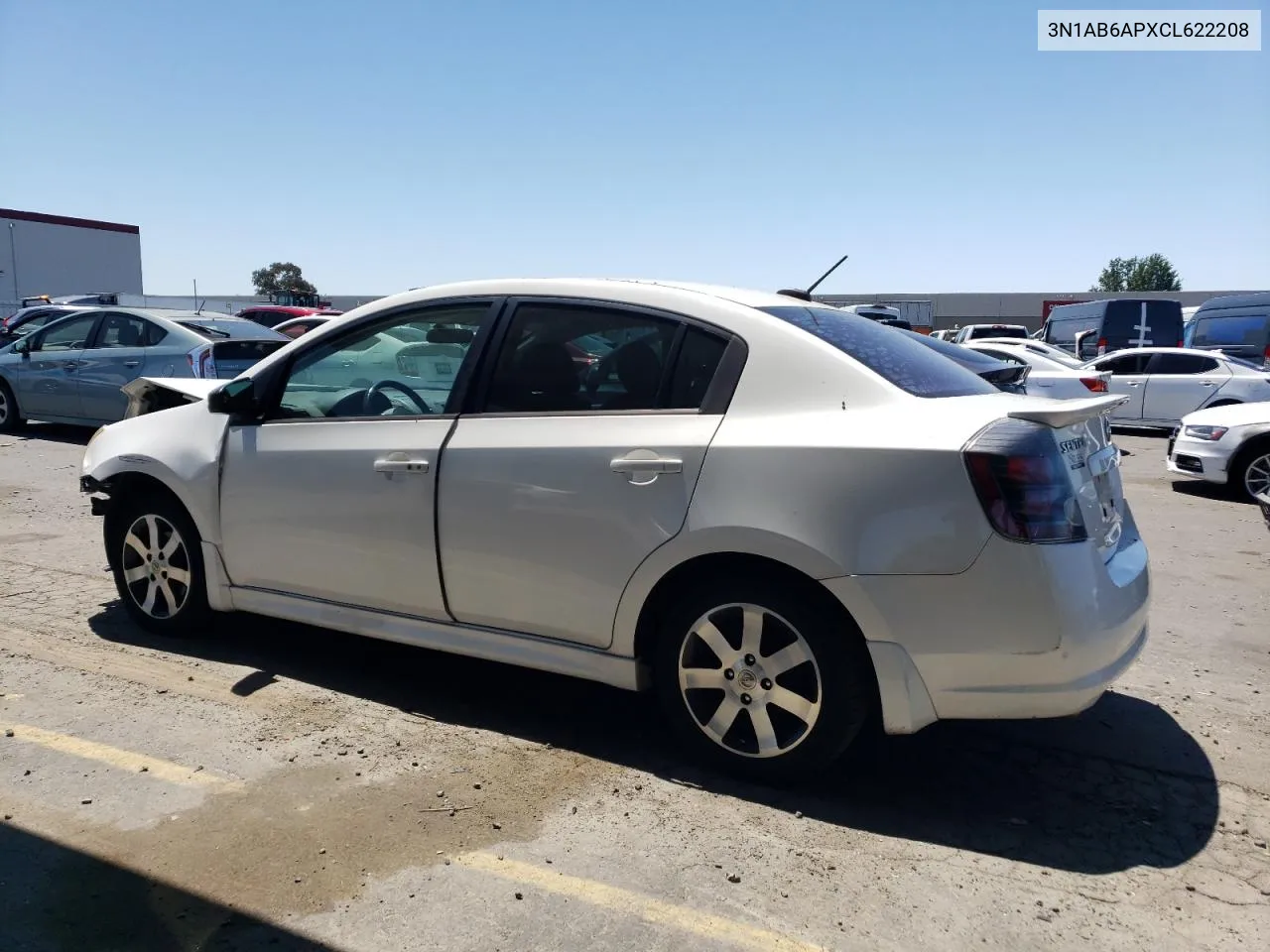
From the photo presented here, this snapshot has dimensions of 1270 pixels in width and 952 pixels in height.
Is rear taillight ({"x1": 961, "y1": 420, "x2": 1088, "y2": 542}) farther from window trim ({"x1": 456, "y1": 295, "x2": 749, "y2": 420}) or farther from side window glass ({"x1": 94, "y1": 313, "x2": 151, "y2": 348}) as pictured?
side window glass ({"x1": 94, "y1": 313, "x2": 151, "y2": 348})

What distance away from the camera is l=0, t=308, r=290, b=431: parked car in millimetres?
11242

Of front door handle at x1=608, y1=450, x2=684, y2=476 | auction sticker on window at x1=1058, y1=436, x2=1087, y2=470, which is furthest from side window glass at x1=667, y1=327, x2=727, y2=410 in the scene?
auction sticker on window at x1=1058, y1=436, x2=1087, y2=470

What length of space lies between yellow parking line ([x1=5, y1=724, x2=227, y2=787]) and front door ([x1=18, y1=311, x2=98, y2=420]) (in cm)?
931

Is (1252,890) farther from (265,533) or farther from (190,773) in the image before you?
(265,533)

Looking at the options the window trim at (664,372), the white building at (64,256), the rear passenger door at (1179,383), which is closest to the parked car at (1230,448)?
the rear passenger door at (1179,383)

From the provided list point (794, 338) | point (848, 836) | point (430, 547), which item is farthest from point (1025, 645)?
point (430, 547)

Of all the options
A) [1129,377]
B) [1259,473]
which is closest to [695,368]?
[1259,473]

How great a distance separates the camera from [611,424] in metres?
3.54

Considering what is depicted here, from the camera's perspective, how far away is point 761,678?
329 cm

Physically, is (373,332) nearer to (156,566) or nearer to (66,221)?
(156,566)

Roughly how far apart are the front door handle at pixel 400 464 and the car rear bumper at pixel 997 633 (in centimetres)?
166

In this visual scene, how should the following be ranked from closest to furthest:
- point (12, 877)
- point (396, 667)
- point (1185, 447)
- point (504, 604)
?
point (12, 877)
point (504, 604)
point (396, 667)
point (1185, 447)

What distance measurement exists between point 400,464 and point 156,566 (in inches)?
66.3

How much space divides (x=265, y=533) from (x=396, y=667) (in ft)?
2.80
